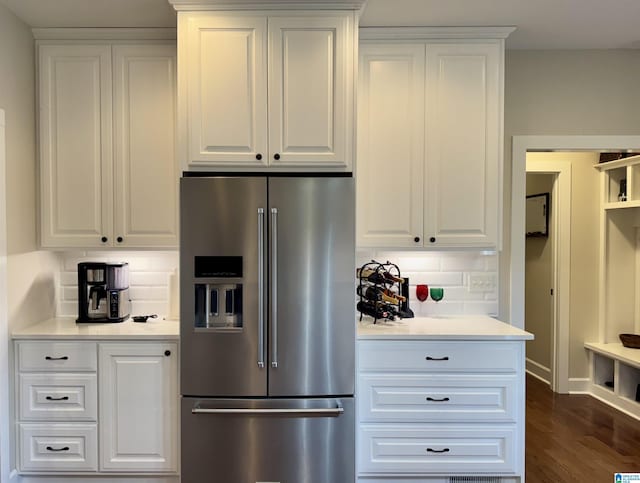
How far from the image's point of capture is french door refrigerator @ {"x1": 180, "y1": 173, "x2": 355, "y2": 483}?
2154mm

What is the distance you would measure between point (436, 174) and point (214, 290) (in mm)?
1405

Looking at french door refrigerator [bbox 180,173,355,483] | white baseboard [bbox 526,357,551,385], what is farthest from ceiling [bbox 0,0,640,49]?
white baseboard [bbox 526,357,551,385]

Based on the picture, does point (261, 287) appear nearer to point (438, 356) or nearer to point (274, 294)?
point (274, 294)

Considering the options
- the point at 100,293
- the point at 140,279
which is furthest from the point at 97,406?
the point at 140,279

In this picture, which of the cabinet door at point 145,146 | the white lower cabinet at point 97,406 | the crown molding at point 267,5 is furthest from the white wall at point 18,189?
the crown molding at point 267,5

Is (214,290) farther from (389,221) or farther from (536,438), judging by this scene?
(536,438)

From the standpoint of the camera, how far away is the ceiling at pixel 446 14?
7.45 ft

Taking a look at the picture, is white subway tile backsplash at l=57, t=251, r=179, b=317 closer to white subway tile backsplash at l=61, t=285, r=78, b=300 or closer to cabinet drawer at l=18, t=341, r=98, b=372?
white subway tile backsplash at l=61, t=285, r=78, b=300

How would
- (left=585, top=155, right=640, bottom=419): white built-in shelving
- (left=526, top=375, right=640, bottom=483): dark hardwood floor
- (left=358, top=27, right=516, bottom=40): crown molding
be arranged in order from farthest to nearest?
(left=585, top=155, right=640, bottom=419): white built-in shelving → (left=526, top=375, right=640, bottom=483): dark hardwood floor → (left=358, top=27, right=516, bottom=40): crown molding

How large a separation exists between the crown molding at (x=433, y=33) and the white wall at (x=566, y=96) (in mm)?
442

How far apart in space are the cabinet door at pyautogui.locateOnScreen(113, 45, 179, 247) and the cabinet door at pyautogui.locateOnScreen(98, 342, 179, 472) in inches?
25.3

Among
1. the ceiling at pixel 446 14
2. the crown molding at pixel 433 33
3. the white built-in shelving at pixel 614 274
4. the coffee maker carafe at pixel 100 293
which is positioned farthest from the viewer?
the white built-in shelving at pixel 614 274

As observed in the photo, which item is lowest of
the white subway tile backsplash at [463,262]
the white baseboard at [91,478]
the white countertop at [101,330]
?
the white baseboard at [91,478]

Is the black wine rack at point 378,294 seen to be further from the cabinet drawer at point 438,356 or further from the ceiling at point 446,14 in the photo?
the ceiling at point 446,14
